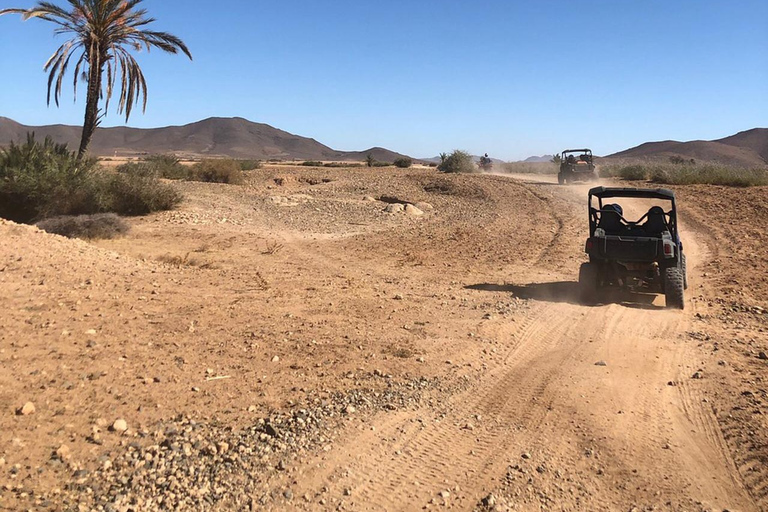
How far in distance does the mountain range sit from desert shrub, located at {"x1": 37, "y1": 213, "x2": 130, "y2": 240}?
358 feet

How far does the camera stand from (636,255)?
28.5ft

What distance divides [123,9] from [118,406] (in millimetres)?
16530

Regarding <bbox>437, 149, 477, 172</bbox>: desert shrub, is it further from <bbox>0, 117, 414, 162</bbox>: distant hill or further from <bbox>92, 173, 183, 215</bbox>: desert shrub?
<bbox>0, 117, 414, 162</bbox>: distant hill

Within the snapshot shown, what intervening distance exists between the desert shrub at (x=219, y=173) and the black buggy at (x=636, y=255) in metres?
21.5

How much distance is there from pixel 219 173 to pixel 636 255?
76.2 feet

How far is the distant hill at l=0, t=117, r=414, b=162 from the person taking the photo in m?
138


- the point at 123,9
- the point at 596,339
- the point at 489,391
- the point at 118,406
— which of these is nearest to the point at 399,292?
the point at 596,339

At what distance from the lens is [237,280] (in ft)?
32.5

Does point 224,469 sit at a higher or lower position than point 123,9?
lower

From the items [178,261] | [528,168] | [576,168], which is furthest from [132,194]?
[528,168]

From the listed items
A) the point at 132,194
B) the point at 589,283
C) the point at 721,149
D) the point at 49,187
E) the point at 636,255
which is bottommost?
the point at 589,283

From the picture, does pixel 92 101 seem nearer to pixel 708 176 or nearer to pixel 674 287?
pixel 674 287

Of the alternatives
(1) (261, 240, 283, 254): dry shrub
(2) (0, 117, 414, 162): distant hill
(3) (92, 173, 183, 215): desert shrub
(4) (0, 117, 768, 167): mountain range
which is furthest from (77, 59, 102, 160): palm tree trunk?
(2) (0, 117, 414, 162): distant hill

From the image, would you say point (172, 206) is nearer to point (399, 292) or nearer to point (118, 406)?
point (399, 292)
